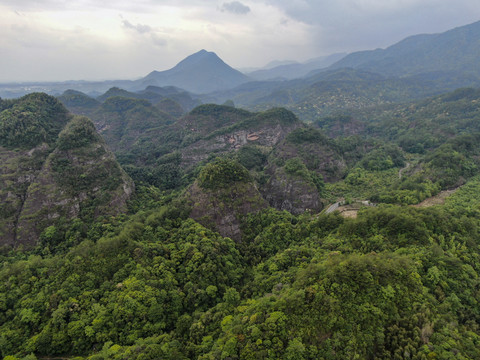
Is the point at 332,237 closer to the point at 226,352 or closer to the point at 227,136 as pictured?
the point at 226,352

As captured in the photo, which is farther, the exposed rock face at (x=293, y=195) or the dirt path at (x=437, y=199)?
the exposed rock face at (x=293, y=195)

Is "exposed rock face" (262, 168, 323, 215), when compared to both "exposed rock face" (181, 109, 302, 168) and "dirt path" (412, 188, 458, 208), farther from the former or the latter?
"exposed rock face" (181, 109, 302, 168)

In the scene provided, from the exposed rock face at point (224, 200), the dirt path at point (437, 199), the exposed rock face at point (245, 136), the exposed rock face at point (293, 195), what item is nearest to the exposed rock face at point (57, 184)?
the exposed rock face at point (224, 200)

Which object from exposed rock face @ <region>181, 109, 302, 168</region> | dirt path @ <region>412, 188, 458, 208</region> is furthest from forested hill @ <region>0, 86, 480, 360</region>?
exposed rock face @ <region>181, 109, 302, 168</region>

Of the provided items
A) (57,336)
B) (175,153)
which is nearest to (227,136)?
(175,153)

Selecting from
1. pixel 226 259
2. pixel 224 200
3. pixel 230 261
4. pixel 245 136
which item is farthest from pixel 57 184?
pixel 245 136

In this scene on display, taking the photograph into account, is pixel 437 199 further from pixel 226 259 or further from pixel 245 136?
pixel 245 136

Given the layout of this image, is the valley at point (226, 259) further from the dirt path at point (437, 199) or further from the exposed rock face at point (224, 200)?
the dirt path at point (437, 199)

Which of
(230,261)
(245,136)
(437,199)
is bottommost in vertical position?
(230,261)
